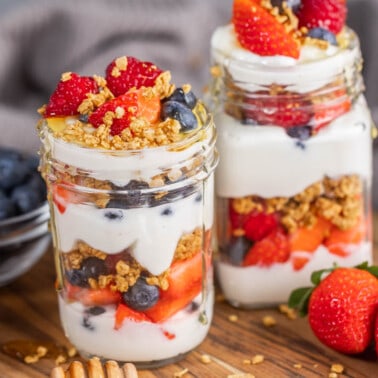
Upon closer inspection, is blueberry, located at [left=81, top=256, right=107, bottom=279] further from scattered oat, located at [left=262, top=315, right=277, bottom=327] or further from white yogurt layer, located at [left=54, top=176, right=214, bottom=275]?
scattered oat, located at [left=262, top=315, right=277, bottom=327]

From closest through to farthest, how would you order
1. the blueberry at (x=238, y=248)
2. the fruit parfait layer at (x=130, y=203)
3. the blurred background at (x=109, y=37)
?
1. the fruit parfait layer at (x=130, y=203)
2. the blueberry at (x=238, y=248)
3. the blurred background at (x=109, y=37)

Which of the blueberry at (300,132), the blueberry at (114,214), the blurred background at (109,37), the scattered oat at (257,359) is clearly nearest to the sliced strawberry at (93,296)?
the blueberry at (114,214)

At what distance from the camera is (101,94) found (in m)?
1.20

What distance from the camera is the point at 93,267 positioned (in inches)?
47.3

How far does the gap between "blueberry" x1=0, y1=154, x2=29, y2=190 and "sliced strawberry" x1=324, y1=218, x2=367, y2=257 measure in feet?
1.61

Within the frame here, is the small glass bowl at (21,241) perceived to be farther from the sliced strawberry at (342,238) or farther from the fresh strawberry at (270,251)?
the sliced strawberry at (342,238)

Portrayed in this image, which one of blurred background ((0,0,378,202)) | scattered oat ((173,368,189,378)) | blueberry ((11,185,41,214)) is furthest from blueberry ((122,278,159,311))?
blurred background ((0,0,378,202))

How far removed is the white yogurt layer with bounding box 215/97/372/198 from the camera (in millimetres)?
1293

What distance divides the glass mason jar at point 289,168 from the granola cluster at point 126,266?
0.14 metres

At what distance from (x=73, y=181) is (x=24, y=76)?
0.94 m

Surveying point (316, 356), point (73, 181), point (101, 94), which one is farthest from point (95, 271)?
point (316, 356)

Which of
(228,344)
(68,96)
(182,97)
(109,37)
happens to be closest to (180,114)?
(182,97)

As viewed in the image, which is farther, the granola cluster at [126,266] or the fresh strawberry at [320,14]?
the fresh strawberry at [320,14]

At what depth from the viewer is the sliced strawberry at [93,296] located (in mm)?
1216
